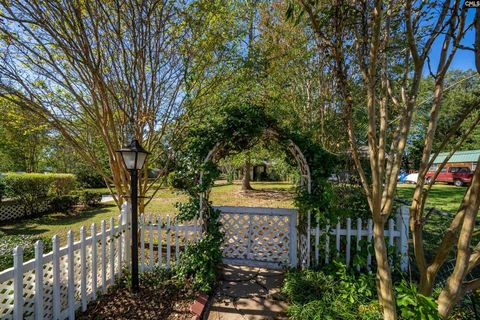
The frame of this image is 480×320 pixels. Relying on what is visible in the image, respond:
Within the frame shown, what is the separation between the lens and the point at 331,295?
116 inches

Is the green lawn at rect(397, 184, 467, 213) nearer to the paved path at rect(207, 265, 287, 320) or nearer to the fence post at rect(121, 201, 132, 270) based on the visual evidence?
the paved path at rect(207, 265, 287, 320)

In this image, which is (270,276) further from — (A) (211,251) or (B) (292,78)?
(B) (292,78)

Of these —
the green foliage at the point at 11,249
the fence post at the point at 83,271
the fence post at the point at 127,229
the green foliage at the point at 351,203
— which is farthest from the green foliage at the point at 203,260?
the green foliage at the point at 11,249

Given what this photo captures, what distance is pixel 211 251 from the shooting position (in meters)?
3.47

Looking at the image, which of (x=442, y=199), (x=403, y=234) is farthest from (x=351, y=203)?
(x=442, y=199)

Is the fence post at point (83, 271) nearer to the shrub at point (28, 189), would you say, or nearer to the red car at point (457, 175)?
the shrub at point (28, 189)

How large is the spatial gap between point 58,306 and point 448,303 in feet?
11.6

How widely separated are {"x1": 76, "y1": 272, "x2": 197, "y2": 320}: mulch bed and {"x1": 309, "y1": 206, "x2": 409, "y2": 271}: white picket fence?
1.98 metres

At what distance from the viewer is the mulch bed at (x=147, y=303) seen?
111 inches

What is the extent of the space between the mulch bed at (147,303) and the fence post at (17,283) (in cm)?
76

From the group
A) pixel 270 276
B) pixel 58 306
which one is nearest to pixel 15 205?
pixel 58 306

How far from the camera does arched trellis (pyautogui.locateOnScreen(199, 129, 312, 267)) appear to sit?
365 cm

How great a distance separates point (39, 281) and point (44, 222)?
7.70 m

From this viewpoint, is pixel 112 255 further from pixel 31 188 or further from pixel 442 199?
pixel 442 199
